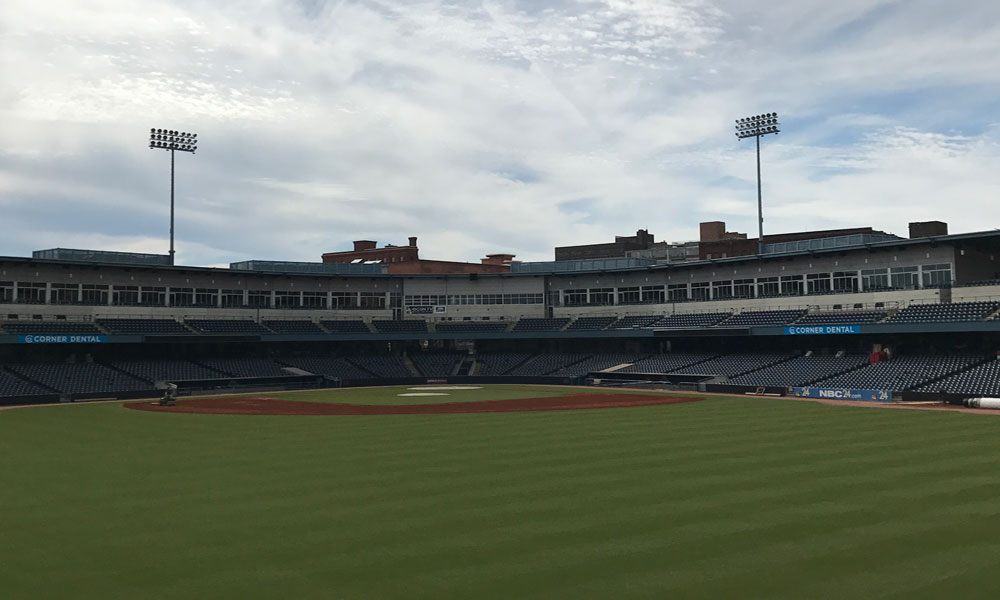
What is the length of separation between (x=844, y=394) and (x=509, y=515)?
46522mm

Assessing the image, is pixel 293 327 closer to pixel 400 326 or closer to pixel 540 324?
pixel 400 326

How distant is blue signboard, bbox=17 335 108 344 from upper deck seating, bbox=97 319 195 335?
2.44 m

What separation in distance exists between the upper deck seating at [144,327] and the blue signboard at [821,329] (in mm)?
59821

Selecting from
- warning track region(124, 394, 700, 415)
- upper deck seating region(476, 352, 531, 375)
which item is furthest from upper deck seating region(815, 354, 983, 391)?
upper deck seating region(476, 352, 531, 375)

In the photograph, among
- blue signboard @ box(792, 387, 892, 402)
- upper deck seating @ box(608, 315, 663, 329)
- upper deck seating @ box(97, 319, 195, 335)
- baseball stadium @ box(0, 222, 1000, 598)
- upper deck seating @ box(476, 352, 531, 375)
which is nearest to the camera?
baseball stadium @ box(0, 222, 1000, 598)

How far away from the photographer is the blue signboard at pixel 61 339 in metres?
69.2

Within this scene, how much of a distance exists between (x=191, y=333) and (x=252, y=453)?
52.7m

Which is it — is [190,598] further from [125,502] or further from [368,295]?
[368,295]

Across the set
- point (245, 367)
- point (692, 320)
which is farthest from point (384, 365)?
point (692, 320)

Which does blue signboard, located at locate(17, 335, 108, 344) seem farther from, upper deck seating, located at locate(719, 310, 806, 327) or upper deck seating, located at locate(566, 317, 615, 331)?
upper deck seating, located at locate(719, 310, 806, 327)

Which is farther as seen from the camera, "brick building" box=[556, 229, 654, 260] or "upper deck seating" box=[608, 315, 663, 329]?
"brick building" box=[556, 229, 654, 260]

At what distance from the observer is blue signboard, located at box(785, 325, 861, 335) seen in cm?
6681

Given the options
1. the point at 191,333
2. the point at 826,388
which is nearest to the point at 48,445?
the point at 191,333

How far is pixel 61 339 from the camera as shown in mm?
70562
